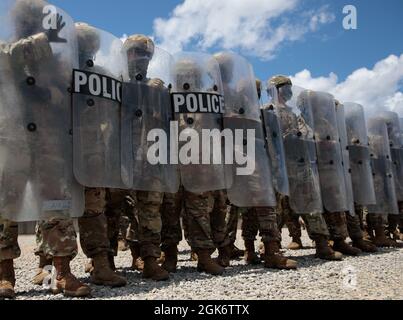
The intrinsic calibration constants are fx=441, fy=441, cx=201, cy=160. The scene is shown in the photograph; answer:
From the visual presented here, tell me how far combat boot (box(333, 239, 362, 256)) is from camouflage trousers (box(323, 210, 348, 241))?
0.41ft

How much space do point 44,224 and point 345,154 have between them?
511cm

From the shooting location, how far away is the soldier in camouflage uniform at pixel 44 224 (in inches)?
152

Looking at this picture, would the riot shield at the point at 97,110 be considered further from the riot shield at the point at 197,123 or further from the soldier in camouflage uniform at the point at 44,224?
the riot shield at the point at 197,123

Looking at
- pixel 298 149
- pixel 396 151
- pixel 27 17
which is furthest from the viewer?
pixel 396 151

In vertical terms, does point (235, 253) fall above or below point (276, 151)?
below

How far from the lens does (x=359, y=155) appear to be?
7668 millimetres

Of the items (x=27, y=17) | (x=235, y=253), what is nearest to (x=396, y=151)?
(x=235, y=253)

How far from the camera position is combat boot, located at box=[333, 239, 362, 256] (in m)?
6.87

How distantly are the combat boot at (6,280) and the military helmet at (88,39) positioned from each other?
217 centimetres

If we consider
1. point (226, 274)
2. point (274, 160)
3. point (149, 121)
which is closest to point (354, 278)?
point (226, 274)

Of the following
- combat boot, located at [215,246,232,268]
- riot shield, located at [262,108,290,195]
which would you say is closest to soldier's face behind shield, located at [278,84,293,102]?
riot shield, located at [262,108,290,195]

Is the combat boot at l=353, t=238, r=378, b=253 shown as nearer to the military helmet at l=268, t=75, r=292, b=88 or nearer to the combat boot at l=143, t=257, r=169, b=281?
the military helmet at l=268, t=75, r=292, b=88

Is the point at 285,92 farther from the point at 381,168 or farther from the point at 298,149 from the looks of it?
the point at 381,168
